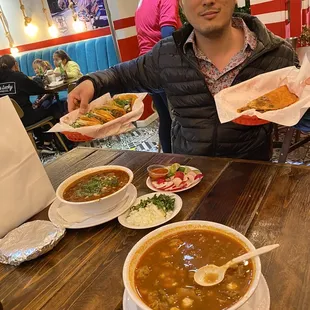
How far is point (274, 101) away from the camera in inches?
59.7

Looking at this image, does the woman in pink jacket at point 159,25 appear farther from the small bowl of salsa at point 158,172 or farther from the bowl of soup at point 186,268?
the bowl of soup at point 186,268

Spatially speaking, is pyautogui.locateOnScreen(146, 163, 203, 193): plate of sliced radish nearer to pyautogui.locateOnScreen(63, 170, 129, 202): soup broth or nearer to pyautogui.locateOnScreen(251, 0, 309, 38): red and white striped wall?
pyautogui.locateOnScreen(63, 170, 129, 202): soup broth

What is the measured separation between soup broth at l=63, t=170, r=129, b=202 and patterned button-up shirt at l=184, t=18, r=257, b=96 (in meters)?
0.77

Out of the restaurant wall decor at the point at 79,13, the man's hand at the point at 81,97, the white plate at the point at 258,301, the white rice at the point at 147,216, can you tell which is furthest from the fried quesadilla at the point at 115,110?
the restaurant wall decor at the point at 79,13

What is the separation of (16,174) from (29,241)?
0.25 meters

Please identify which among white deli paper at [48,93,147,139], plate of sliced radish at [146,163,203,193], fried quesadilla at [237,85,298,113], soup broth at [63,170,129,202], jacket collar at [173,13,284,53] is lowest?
plate of sliced radish at [146,163,203,193]

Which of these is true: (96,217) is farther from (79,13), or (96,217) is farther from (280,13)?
(79,13)

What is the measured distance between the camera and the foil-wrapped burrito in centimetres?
103

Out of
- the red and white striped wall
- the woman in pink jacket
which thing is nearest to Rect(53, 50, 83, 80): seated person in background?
the woman in pink jacket

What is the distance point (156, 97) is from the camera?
3.52 meters

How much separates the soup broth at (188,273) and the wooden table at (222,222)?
5.5 inches

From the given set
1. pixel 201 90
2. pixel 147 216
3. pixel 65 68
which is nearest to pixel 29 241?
pixel 147 216

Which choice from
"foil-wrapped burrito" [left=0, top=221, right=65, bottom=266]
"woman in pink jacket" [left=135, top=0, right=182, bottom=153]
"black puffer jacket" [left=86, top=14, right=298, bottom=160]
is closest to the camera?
"foil-wrapped burrito" [left=0, top=221, right=65, bottom=266]

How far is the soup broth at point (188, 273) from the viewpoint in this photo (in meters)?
0.66
